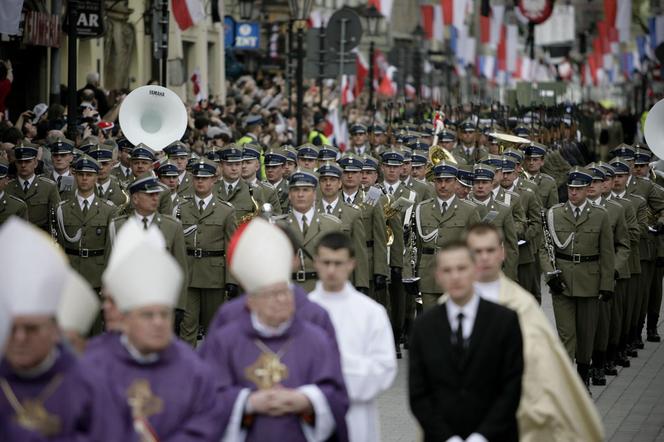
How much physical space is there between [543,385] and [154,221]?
572 centimetres

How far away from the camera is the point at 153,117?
799 inches

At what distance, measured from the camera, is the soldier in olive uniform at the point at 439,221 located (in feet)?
52.1

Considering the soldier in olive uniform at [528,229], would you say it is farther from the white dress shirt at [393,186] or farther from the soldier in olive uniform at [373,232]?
the soldier in olive uniform at [373,232]

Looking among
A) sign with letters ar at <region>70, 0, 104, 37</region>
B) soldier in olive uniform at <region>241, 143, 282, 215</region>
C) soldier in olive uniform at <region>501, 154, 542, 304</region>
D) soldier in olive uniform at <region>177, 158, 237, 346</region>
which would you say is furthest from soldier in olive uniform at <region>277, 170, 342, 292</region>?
sign with letters ar at <region>70, 0, 104, 37</region>

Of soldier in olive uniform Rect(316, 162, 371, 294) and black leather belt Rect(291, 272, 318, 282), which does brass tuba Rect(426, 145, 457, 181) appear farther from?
black leather belt Rect(291, 272, 318, 282)

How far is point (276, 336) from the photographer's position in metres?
8.09

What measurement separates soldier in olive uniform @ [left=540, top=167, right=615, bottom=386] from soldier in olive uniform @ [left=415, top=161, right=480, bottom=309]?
2.93ft

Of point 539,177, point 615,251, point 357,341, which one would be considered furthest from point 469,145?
point 357,341

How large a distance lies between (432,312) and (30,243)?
8.30 ft

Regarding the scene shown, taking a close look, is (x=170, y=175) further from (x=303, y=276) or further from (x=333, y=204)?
(x=303, y=276)

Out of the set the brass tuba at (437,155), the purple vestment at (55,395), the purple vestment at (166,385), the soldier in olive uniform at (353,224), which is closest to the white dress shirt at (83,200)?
the soldier in olive uniform at (353,224)

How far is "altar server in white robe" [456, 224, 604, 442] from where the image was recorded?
912 cm

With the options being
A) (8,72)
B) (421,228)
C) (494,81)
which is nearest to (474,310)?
(421,228)

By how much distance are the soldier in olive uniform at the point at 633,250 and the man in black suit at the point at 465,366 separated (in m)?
8.42
